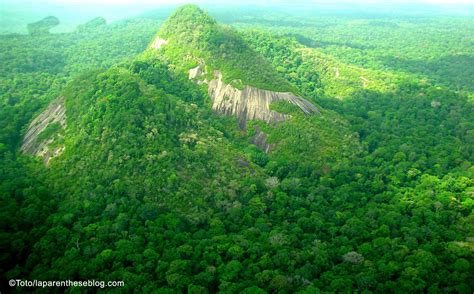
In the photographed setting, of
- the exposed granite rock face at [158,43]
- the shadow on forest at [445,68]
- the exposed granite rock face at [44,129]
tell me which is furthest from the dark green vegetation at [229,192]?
the shadow on forest at [445,68]

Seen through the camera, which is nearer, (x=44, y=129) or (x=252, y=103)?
(x=44, y=129)

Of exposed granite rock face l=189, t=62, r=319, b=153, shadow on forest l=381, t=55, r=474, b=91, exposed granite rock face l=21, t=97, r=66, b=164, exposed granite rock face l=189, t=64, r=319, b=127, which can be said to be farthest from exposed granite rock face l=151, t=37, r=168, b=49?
shadow on forest l=381, t=55, r=474, b=91

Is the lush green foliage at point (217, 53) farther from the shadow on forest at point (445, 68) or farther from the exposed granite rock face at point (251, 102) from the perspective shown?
the shadow on forest at point (445, 68)

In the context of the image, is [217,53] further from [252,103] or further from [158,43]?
[158,43]

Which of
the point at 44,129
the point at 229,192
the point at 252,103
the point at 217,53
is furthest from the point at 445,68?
the point at 44,129

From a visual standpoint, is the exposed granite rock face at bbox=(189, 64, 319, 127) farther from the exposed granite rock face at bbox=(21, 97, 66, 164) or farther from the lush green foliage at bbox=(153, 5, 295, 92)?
the exposed granite rock face at bbox=(21, 97, 66, 164)

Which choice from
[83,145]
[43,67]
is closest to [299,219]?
[83,145]
